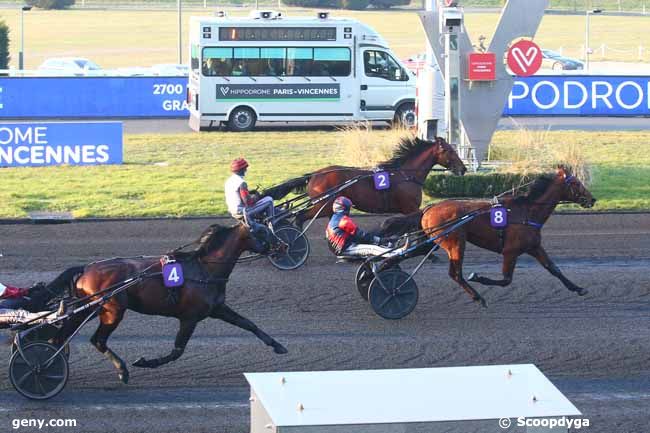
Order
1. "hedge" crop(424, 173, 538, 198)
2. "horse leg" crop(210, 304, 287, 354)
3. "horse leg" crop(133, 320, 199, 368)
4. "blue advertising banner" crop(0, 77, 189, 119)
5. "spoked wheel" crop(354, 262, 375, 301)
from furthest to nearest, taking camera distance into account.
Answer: "blue advertising banner" crop(0, 77, 189, 119) → "hedge" crop(424, 173, 538, 198) → "spoked wheel" crop(354, 262, 375, 301) → "horse leg" crop(210, 304, 287, 354) → "horse leg" crop(133, 320, 199, 368)

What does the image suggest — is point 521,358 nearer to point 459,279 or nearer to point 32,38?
point 459,279

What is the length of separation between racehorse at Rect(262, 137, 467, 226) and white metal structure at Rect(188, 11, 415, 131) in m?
13.3

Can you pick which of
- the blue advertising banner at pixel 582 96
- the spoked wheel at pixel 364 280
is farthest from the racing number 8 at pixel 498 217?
the blue advertising banner at pixel 582 96

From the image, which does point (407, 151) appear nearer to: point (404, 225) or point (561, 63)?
point (404, 225)

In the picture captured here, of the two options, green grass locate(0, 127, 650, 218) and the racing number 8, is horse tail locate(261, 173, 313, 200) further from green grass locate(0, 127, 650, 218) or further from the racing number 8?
green grass locate(0, 127, 650, 218)

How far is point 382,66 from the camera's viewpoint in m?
26.7

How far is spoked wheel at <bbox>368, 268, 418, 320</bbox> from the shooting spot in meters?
10.5

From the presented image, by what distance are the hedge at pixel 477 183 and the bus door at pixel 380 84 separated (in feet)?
31.9

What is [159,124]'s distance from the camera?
92.0ft

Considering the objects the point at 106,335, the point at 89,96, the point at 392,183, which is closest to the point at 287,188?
the point at 392,183

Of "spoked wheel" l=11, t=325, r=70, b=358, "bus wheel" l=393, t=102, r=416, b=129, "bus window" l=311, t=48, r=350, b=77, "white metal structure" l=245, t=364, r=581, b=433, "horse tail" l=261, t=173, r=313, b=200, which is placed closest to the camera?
"white metal structure" l=245, t=364, r=581, b=433

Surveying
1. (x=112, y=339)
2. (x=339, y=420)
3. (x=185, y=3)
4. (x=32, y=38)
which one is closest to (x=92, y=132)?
(x=112, y=339)

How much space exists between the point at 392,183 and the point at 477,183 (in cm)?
445

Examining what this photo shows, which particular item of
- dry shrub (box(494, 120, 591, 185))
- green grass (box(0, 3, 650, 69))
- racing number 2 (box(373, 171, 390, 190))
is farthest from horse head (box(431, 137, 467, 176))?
green grass (box(0, 3, 650, 69))
